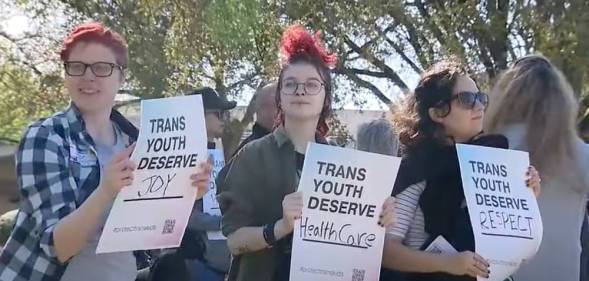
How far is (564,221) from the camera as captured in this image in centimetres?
393

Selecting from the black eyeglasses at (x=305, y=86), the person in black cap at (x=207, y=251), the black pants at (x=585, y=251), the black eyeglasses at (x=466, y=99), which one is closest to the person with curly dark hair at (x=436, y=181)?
the black eyeglasses at (x=466, y=99)

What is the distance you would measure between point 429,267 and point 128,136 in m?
1.16

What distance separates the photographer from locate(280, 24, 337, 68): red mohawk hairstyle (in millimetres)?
3424

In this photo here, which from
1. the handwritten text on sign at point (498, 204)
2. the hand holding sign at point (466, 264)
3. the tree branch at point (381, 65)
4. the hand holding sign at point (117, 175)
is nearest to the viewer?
the hand holding sign at point (117, 175)

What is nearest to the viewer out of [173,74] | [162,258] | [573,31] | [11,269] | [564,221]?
[11,269]

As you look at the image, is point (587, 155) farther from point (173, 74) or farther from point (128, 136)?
point (173, 74)

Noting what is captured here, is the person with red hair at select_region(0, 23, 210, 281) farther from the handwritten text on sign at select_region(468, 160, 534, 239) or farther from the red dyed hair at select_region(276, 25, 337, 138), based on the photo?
the handwritten text on sign at select_region(468, 160, 534, 239)

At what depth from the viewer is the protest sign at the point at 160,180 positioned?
9.74 feet

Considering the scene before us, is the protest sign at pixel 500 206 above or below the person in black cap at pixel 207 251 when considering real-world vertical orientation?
above

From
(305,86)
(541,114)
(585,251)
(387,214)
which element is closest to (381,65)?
(585,251)

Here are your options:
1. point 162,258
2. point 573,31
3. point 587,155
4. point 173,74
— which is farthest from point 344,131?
point 587,155

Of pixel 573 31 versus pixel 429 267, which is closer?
pixel 429 267

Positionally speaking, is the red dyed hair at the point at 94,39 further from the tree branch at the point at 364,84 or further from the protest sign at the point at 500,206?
the tree branch at the point at 364,84

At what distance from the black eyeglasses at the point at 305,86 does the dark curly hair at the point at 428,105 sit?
0.41 m
